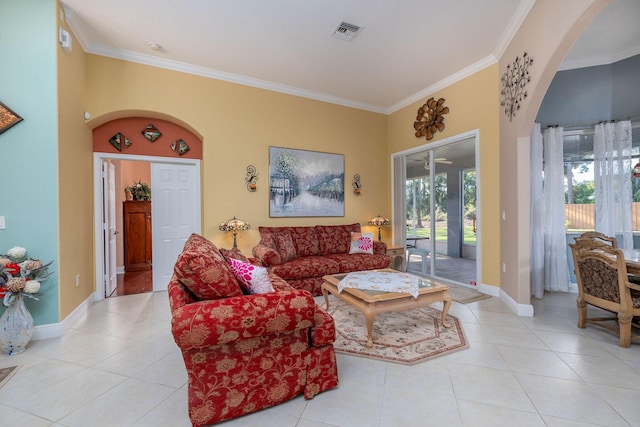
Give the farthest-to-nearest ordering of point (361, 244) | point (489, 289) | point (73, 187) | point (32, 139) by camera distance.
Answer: point (361, 244) → point (489, 289) → point (73, 187) → point (32, 139)

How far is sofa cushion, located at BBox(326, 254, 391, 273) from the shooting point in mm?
3984

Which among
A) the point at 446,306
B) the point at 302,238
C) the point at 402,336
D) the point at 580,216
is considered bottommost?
the point at 402,336

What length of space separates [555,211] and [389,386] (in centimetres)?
376

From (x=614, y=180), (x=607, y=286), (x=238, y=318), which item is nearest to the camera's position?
(x=238, y=318)

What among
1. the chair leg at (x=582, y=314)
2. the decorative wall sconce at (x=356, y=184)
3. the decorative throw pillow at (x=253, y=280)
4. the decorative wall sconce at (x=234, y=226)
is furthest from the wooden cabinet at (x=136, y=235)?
the chair leg at (x=582, y=314)

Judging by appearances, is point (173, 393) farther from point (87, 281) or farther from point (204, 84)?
point (204, 84)

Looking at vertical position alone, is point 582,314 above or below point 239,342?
below

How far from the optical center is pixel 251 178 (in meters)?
4.45

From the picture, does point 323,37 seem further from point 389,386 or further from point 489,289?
point 489,289

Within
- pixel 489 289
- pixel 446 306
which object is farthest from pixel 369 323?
pixel 489 289

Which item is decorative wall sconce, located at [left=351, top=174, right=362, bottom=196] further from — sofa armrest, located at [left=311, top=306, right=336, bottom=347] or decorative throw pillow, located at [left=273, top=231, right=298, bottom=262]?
sofa armrest, located at [left=311, top=306, right=336, bottom=347]

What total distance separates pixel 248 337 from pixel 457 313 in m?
2.59

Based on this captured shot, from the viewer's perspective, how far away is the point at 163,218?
4211mm

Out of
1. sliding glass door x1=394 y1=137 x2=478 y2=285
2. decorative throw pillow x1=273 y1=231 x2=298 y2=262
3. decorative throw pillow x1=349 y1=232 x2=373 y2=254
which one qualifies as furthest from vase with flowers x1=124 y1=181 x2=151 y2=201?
sliding glass door x1=394 y1=137 x2=478 y2=285
